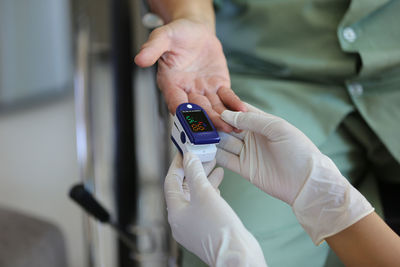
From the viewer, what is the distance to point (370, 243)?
0.47 m

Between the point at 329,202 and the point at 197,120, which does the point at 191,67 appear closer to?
the point at 197,120

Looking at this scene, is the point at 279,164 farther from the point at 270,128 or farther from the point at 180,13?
the point at 180,13

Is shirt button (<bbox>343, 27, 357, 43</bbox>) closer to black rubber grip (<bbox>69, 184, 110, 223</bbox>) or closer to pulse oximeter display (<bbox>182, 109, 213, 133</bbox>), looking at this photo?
pulse oximeter display (<bbox>182, 109, 213, 133</bbox>)

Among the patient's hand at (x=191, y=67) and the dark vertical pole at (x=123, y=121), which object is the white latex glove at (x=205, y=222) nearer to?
the patient's hand at (x=191, y=67)

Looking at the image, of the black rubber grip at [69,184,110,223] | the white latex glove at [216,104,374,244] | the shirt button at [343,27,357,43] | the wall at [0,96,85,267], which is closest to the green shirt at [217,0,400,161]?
the shirt button at [343,27,357,43]

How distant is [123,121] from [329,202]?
71 centimetres

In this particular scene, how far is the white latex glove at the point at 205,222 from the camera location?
379 mm

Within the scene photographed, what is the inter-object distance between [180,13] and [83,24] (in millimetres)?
324

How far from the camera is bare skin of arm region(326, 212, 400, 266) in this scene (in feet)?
1.52

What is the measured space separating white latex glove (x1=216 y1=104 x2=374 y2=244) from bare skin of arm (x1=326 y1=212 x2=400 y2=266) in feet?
0.05

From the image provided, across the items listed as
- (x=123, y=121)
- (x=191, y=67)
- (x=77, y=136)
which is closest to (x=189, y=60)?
(x=191, y=67)

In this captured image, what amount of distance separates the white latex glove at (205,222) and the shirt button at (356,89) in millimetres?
340

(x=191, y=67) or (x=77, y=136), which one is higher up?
(x=191, y=67)

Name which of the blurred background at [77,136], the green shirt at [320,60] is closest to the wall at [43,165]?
the blurred background at [77,136]
